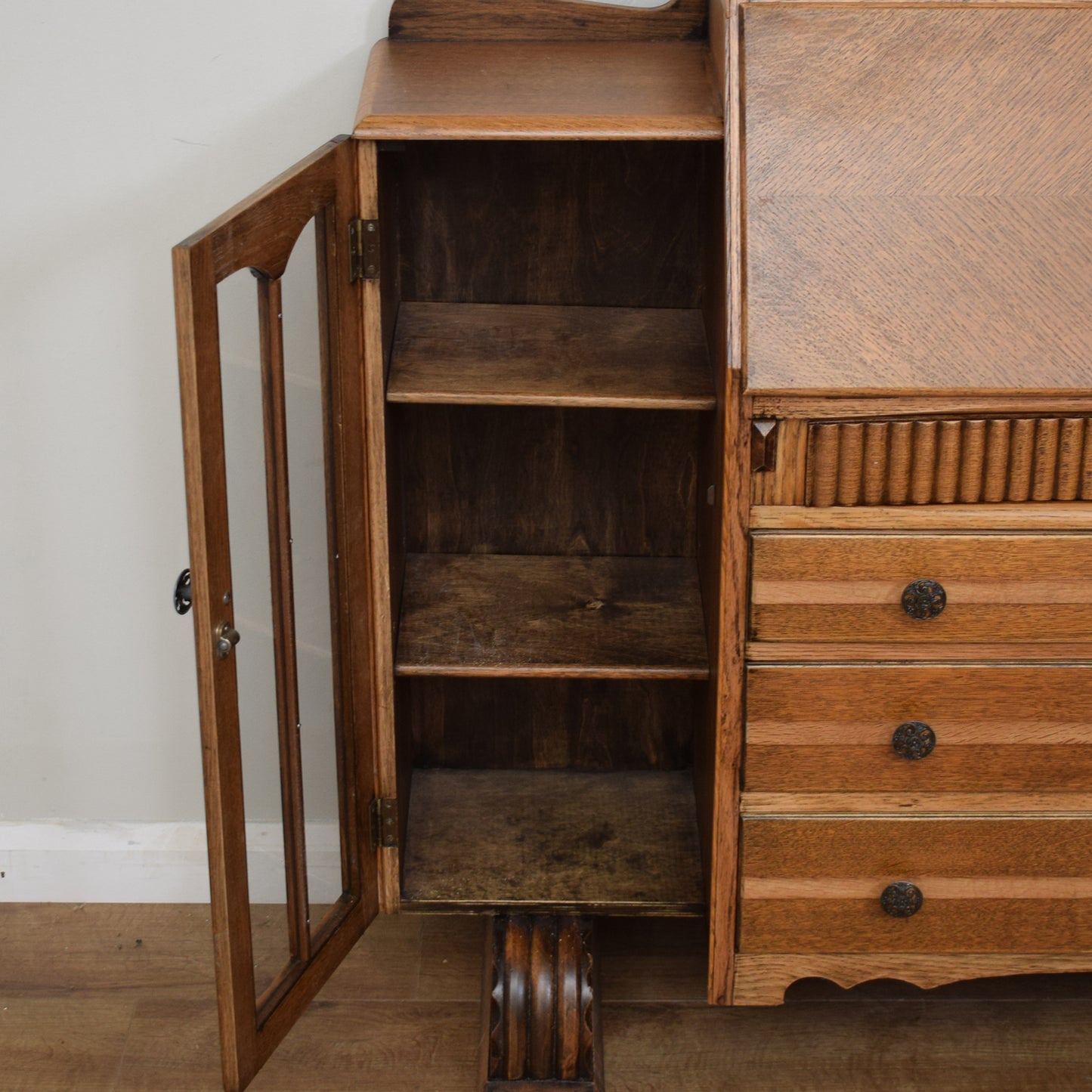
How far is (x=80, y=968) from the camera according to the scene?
215 cm

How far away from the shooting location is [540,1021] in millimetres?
1879

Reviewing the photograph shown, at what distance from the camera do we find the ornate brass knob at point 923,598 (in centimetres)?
153

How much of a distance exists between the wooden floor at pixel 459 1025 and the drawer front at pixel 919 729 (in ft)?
1.87

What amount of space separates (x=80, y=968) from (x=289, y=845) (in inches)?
27.0

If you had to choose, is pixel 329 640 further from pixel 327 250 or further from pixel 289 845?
pixel 327 250

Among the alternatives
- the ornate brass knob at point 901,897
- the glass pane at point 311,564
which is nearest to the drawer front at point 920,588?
the ornate brass knob at point 901,897

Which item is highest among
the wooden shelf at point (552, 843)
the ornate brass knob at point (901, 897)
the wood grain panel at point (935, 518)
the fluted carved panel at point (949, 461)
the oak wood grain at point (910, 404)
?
the oak wood grain at point (910, 404)

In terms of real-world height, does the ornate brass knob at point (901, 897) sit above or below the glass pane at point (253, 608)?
below

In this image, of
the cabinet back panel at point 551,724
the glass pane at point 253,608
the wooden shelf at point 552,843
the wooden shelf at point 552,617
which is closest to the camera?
the glass pane at point 253,608

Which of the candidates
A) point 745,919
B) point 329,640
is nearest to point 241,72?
point 329,640

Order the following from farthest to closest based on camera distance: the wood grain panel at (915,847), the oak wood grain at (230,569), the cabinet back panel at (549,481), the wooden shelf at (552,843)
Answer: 1. the cabinet back panel at (549,481)
2. the wooden shelf at (552,843)
3. the wood grain panel at (915,847)
4. the oak wood grain at (230,569)

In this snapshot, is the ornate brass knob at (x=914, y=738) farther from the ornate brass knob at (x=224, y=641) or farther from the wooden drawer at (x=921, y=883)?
the ornate brass knob at (x=224, y=641)

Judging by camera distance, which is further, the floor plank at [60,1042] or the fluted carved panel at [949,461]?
the floor plank at [60,1042]

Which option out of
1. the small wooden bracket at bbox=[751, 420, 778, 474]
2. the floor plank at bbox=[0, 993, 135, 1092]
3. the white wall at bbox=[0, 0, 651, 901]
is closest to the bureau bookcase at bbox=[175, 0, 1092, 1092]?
the small wooden bracket at bbox=[751, 420, 778, 474]
